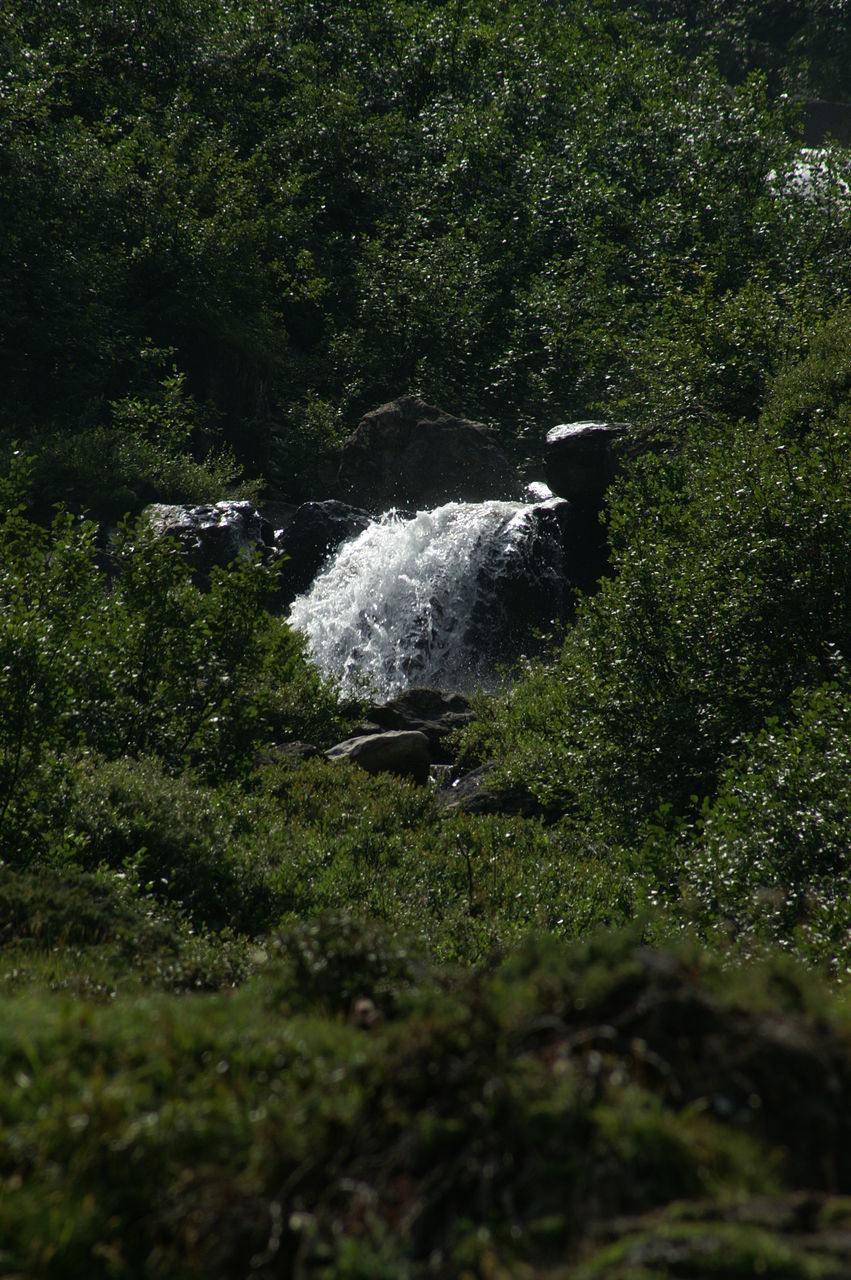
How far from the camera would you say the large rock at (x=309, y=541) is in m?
30.6

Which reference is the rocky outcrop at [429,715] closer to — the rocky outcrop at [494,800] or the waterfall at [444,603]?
the rocky outcrop at [494,800]

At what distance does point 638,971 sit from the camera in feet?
9.46

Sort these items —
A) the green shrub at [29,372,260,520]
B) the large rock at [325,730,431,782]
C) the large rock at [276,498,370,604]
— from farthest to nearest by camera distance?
the large rock at [276,498,370,604], the green shrub at [29,372,260,520], the large rock at [325,730,431,782]

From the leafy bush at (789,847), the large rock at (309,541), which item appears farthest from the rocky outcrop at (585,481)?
the leafy bush at (789,847)

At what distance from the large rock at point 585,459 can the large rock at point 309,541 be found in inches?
237

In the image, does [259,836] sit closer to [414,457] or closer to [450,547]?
[450,547]

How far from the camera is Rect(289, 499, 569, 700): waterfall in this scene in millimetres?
27922

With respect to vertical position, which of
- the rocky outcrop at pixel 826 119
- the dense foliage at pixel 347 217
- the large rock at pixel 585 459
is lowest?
the large rock at pixel 585 459

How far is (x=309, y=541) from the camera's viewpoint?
30.7 meters

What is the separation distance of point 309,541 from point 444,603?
4894mm

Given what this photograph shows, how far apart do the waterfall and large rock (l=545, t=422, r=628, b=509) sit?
65 centimetres

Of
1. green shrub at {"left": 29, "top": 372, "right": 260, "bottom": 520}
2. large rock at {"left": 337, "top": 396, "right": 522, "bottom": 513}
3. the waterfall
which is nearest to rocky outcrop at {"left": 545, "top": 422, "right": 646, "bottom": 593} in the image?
the waterfall

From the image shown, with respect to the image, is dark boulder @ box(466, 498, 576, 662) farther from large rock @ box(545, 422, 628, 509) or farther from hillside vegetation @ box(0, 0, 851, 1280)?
hillside vegetation @ box(0, 0, 851, 1280)

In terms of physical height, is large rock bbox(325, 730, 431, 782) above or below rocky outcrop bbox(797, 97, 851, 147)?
below
